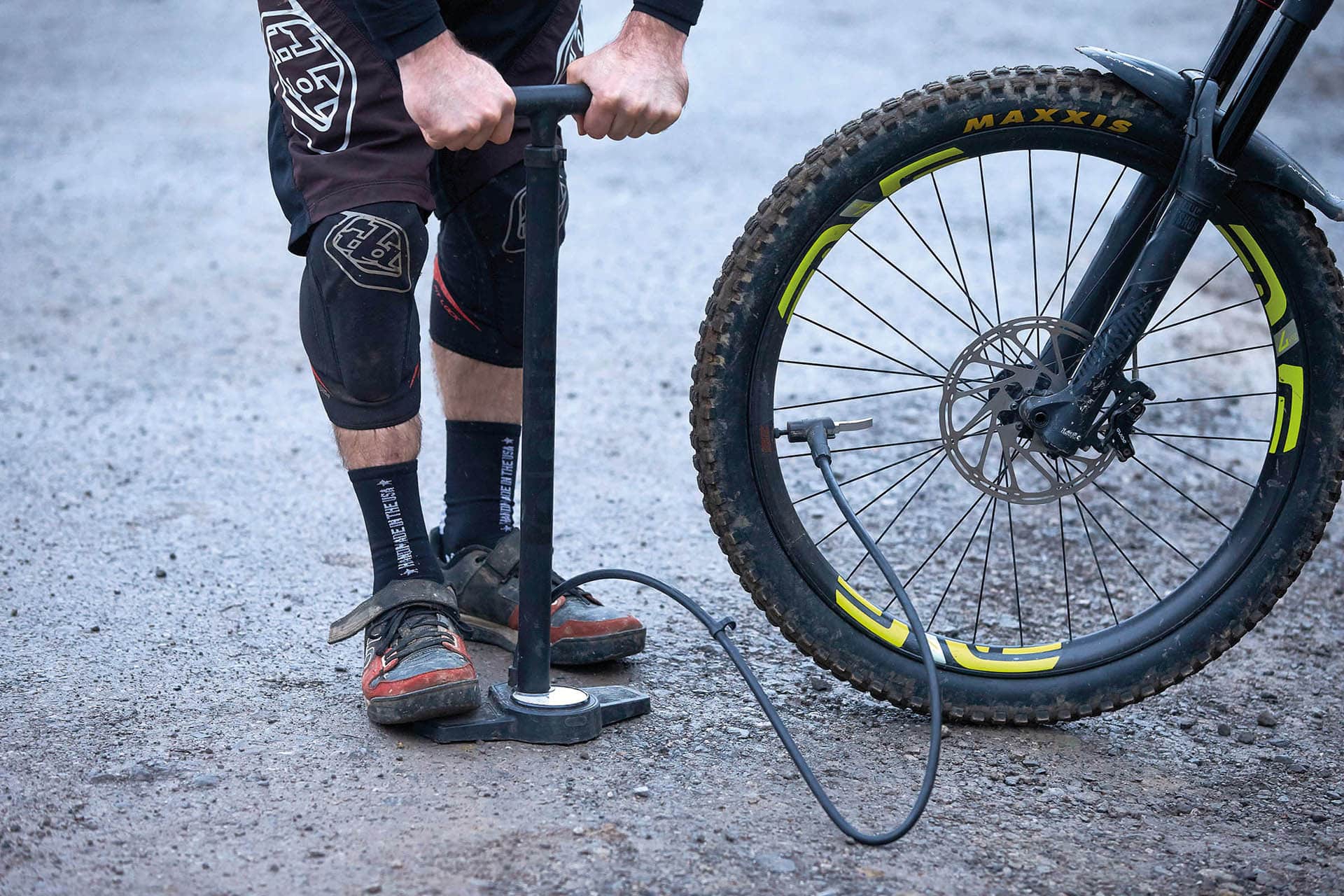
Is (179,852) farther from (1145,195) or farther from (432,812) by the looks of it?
(1145,195)

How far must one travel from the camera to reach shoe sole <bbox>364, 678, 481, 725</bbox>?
202cm

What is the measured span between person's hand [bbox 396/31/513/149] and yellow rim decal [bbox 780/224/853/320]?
1.76 feet

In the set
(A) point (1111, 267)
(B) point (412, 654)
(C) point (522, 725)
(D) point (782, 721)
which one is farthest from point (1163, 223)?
(B) point (412, 654)

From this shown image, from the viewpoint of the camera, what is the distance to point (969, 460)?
3.46m

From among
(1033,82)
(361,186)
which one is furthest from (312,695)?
(1033,82)

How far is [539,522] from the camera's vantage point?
2.03 m

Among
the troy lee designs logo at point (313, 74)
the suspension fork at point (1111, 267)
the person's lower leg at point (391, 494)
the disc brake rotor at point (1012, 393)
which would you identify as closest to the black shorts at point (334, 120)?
the troy lee designs logo at point (313, 74)

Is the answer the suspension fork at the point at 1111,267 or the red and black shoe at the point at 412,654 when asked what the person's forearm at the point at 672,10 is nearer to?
the suspension fork at the point at 1111,267

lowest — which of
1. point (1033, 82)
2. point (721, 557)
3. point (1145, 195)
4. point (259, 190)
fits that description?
point (721, 557)

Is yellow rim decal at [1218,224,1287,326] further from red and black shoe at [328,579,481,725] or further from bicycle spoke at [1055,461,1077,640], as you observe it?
red and black shoe at [328,579,481,725]

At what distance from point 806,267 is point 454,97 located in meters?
0.64

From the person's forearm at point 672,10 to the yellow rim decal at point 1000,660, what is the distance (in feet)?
3.78

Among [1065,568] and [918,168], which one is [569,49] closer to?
[918,168]

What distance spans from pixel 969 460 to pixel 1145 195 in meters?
1.43
